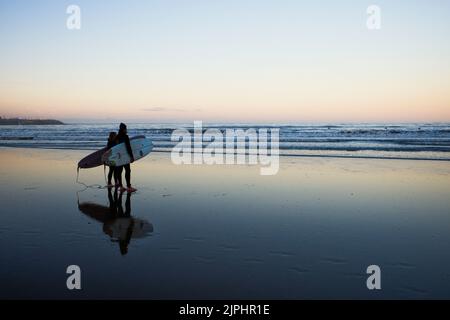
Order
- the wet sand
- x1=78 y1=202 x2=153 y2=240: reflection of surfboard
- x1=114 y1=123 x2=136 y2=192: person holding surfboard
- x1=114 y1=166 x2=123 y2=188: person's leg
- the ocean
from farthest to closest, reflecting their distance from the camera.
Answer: the ocean → x1=114 y1=166 x2=123 y2=188: person's leg → x1=114 y1=123 x2=136 y2=192: person holding surfboard → x1=78 y1=202 x2=153 y2=240: reflection of surfboard → the wet sand

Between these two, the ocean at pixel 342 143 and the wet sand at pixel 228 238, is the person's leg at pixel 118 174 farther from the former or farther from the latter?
the ocean at pixel 342 143

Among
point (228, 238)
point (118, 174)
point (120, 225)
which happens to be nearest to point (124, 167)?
point (118, 174)

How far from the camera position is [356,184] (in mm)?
10156

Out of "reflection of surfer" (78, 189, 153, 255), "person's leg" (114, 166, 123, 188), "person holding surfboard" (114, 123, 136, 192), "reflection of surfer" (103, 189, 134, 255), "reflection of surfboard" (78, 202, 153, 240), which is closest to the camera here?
"reflection of surfer" (103, 189, 134, 255)

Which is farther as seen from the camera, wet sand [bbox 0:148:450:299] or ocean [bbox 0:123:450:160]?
ocean [bbox 0:123:450:160]

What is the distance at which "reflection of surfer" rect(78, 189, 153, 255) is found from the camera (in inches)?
222

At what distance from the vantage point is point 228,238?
5.48 metres

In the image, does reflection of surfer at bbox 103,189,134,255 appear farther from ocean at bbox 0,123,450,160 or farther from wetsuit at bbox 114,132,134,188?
ocean at bbox 0,123,450,160

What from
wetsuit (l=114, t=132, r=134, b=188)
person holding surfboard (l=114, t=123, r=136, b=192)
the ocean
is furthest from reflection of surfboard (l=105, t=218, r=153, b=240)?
the ocean

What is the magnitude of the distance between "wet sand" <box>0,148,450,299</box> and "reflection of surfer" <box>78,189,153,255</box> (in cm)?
3

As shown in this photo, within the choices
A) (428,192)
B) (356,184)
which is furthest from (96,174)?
(428,192)

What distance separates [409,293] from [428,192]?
20.1ft

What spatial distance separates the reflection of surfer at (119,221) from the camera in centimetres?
563

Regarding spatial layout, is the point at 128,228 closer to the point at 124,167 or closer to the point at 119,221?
the point at 119,221
